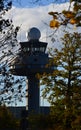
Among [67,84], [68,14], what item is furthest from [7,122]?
[68,14]

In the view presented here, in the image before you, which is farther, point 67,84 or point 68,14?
point 67,84

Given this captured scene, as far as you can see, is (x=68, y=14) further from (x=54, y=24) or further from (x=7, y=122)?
(x=7, y=122)

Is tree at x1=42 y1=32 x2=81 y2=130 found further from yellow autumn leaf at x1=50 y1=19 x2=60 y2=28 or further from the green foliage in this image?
yellow autumn leaf at x1=50 y1=19 x2=60 y2=28

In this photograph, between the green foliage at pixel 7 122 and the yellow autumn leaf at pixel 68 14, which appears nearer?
the yellow autumn leaf at pixel 68 14

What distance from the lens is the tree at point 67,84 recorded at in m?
45.0

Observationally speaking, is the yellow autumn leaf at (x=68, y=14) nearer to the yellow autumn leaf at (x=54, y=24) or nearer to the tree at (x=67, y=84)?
the yellow autumn leaf at (x=54, y=24)

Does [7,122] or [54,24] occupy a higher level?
[7,122]

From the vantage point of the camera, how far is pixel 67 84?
153 feet

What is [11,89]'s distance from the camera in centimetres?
2462

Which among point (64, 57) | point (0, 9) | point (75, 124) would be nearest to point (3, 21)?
point (0, 9)

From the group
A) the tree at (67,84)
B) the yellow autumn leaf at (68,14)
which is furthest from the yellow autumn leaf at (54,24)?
the tree at (67,84)

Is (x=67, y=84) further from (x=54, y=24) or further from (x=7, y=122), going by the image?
(x=54, y=24)

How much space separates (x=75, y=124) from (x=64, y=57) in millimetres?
7452

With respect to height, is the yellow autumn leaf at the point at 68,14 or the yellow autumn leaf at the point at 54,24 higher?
the yellow autumn leaf at the point at 68,14
